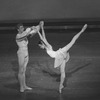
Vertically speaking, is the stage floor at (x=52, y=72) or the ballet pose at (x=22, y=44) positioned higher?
the ballet pose at (x=22, y=44)

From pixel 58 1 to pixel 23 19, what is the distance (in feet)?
3.95

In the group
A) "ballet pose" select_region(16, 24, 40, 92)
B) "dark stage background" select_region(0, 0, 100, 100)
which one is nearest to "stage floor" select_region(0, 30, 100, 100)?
"dark stage background" select_region(0, 0, 100, 100)

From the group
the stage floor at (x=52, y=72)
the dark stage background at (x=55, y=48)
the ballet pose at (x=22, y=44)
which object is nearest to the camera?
the ballet pose at (x=22, y=44)

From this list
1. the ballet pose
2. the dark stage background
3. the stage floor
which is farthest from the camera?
the dark stage background

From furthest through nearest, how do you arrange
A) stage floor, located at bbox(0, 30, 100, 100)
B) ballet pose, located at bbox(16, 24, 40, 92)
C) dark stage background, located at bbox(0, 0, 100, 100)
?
dark stage background, located at bbox(0, 0, 100, 100) → stage floor, located at bbox(0, 30, 100, 100) → ballet pose, located at bbox(16, 24, 40, 92)

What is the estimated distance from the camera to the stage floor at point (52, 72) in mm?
6293

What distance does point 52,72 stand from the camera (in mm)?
7344

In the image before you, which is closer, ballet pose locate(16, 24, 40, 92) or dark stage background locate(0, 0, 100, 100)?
ballet pose locate(16, 24, 40, 92)

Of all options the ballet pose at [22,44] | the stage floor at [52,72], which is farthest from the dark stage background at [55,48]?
the ballet pose at [22,44]

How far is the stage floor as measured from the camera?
6.29m

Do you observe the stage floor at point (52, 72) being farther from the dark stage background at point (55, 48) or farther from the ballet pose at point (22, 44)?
the ballet pose at point (22, 44)

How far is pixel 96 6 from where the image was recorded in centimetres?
987

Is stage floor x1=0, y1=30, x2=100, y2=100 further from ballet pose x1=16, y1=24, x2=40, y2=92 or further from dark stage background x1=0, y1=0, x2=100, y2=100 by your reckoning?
ballet pose x1=16, y1=24, x2=40, y2=92

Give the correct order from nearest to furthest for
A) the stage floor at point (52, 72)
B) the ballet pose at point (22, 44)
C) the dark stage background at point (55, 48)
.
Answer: the ballet pose at point (22, 44) → the stage floor at point (52, 72) → the dark stage background at point (55, 48)
